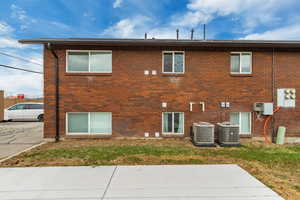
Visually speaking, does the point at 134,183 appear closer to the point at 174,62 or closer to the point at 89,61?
the point at 174,62

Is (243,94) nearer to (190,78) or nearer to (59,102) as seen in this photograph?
(190,78)

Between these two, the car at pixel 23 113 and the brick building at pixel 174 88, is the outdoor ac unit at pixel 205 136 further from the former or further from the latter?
the car at pixel 23 113

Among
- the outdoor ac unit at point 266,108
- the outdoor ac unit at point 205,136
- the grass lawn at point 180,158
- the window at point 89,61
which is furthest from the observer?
the window at point 89,61

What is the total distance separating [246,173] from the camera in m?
3.60

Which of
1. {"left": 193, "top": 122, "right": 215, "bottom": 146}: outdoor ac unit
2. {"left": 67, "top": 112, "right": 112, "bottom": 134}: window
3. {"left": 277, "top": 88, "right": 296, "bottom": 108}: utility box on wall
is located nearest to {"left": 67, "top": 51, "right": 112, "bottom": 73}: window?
{"left": 67, "top": 112, "right": 112, "bottom": 134}: window

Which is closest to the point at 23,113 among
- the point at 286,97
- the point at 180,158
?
the point at 180,158

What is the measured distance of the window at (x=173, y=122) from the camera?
7094 mm

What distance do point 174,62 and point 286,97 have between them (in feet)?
18.7

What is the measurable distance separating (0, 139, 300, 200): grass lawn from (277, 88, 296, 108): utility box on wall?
2.43 meters

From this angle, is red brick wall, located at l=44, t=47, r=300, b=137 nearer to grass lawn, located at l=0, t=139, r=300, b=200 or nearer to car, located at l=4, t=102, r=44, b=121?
grass lawn, located at l=0, t=139, r=300, b=200

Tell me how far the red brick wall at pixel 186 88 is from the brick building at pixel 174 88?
1.8 inches

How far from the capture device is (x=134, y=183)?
318cm

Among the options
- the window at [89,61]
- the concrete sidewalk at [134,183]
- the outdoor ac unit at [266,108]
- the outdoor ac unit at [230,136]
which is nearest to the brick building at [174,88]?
the window at [89,61]

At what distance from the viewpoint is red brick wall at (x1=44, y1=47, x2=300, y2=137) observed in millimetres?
7000
